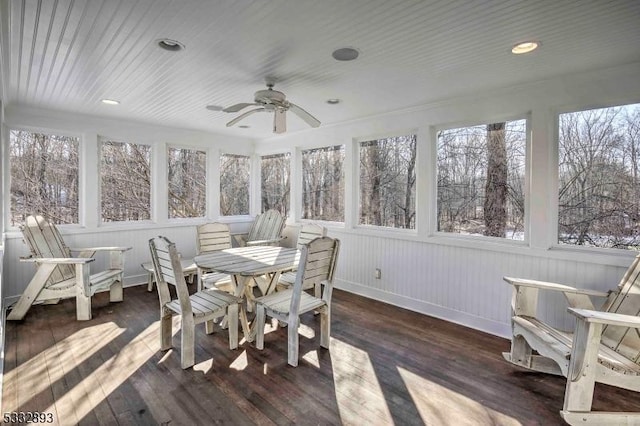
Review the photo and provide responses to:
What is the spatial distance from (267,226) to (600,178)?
14.4ft

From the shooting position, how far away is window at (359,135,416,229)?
4180 mm

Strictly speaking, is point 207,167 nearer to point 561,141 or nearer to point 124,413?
point 124,413

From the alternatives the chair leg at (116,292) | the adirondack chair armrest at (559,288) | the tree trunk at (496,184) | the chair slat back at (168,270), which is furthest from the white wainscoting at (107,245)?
the adirondack chair armrest at (559,288)

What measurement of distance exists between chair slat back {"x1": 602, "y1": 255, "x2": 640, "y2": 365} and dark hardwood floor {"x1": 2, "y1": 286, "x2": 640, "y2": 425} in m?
0.40

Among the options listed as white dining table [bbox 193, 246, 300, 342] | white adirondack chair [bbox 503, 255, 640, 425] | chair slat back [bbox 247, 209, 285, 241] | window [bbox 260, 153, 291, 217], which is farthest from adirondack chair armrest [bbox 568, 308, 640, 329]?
window [bbox 260, 153, 291, 217]

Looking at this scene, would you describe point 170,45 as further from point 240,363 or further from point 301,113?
point 240,363

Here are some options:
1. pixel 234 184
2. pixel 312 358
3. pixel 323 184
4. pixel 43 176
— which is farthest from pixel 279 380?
pixel 234 184

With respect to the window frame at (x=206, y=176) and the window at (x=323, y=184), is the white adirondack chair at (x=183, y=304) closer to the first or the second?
the window at (x=323, y=184)

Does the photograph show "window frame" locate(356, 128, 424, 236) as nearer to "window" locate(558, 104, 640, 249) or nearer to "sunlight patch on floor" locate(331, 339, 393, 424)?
"window" locate(558, 104, 640, 249)

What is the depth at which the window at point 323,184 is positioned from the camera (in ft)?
16.5

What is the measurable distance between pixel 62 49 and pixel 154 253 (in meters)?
1.65

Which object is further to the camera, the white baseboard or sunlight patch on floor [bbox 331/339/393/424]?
the white baseboard

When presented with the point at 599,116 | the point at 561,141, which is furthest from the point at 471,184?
the point at 599,116

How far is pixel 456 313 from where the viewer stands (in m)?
3.65
